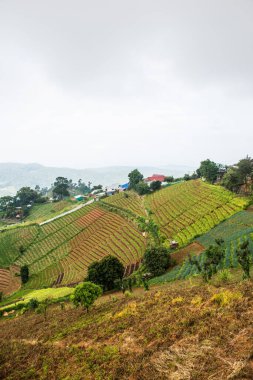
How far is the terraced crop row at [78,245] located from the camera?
62688mm

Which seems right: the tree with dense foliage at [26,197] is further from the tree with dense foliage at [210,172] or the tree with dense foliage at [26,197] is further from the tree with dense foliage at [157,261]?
the tree with dense foliage at [157,261]

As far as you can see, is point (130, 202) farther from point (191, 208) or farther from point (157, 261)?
point (157, 261)

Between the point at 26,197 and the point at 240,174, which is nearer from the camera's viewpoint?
the point at 240,174

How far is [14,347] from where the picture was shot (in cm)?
2497

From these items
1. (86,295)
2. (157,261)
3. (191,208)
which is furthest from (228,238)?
(86,295)

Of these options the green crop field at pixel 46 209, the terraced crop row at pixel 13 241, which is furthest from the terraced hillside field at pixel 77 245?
the green crop field at pixel 46 209

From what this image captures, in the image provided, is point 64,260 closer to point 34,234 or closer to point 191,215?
point 34,234

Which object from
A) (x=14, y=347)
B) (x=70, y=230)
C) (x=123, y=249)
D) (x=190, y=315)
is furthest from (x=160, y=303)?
(x=70, y=230)

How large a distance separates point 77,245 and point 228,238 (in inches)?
1714

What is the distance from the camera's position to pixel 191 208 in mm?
72125

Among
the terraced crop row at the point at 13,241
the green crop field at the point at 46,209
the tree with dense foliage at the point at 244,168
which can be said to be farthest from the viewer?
the green crop field at the point at 46,209

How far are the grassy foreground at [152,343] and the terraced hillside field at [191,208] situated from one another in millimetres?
34900

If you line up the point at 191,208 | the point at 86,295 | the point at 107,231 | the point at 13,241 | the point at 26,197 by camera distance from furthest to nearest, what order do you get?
the point at 26,197 < the point at 13,241 < the point at 107,231 < the point at 191,208 < the point at 86,295

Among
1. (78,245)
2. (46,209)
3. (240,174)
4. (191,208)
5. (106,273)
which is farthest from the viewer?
(46,209)
